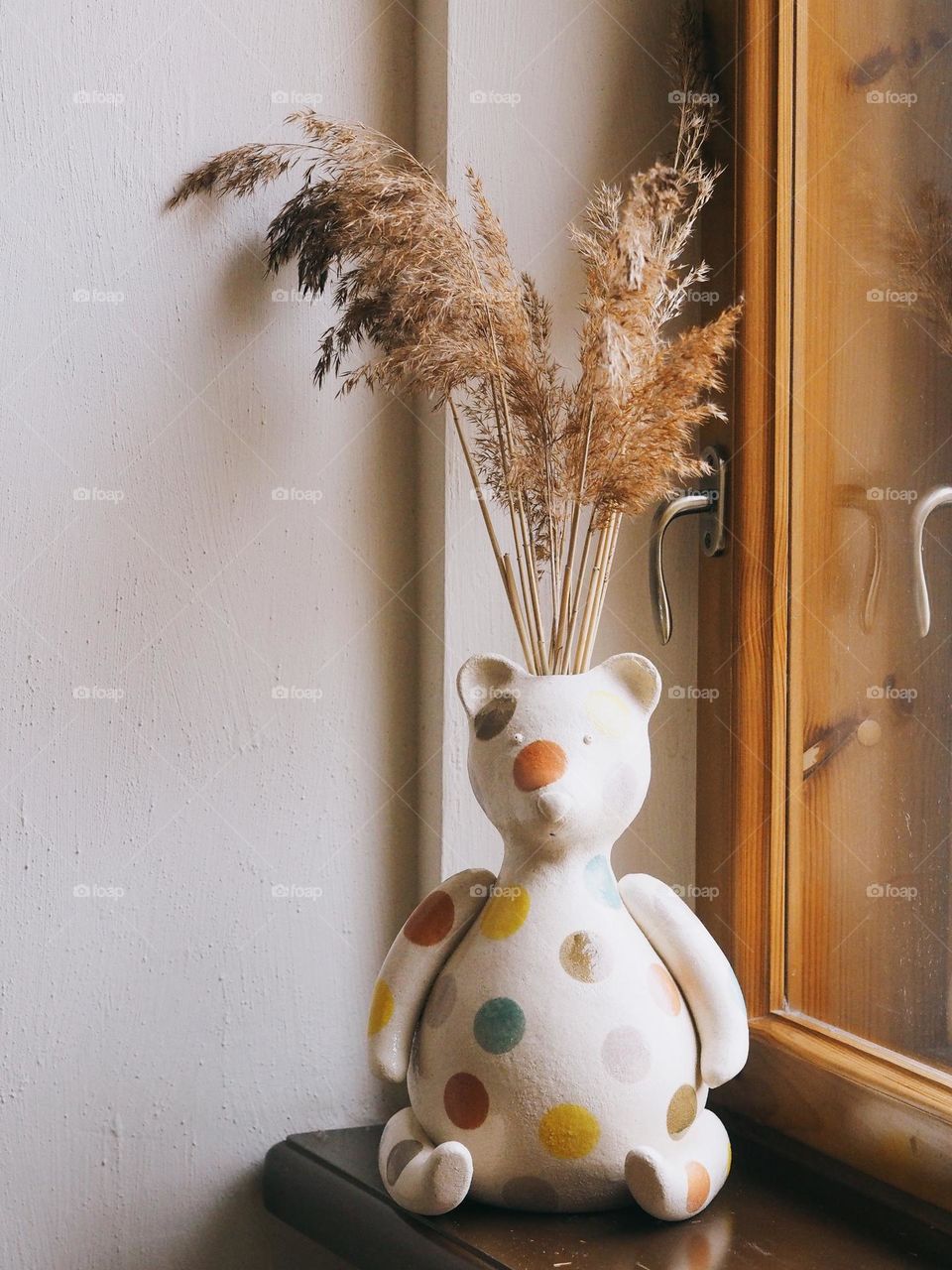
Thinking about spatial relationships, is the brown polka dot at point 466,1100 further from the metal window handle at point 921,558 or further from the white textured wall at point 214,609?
the metal window handle at point 921,558

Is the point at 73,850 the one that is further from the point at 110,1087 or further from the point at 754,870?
the point at 754,870

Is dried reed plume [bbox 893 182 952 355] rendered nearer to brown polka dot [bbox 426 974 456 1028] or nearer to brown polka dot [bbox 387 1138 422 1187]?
brown polka dot [bbox 426 974 456 1028]

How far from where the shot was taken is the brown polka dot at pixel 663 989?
99 centimetres

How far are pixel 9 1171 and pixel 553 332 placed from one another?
3.02ft

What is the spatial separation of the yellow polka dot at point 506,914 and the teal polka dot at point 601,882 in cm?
5

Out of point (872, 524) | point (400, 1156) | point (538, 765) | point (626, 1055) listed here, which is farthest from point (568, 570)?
point (400, 1156)

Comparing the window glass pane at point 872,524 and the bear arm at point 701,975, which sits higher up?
the window glass pane at point 872,524

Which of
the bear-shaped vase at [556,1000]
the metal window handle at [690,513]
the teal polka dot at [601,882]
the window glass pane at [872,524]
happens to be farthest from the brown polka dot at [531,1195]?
the metal window handle at [690,513]

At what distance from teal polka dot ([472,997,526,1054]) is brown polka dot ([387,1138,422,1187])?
11 cm

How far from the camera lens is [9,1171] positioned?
3.70ft

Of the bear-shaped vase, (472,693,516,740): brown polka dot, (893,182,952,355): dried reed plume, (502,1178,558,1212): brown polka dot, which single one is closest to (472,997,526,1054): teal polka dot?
the bear-shaped vase

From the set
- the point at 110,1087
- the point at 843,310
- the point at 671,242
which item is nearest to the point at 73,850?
the point at 110,1087

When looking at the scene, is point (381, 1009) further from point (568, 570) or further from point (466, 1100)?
point (568, 570)

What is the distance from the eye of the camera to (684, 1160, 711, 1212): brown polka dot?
963 mm
